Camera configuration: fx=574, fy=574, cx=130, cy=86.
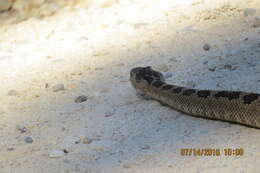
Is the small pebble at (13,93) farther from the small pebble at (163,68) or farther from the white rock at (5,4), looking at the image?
the white rock at (5,4)

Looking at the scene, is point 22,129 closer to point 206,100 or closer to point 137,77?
point 137,77

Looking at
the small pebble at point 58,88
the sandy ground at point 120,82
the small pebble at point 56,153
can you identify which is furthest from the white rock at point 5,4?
the small pebble at point 56,153

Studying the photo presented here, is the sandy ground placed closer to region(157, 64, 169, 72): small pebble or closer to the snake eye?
region(157, 64, 169, 72): small pebble

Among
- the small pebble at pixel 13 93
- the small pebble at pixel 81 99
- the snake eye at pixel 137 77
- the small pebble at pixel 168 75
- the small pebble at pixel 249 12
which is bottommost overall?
the small pebble at pixel 13 93

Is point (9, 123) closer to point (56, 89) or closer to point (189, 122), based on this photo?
point (56, 89)

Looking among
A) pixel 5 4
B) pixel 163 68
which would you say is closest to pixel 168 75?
pixel 163 68

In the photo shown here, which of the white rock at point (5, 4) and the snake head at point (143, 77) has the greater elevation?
the white rock at point (5, 4)

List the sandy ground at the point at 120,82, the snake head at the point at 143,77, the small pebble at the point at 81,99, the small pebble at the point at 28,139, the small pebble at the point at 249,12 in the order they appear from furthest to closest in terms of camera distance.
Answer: the small pebble at the point at 249,12
the small pebble at the point at 81,99
the snake head at the point at 143,77
the small pebble at the point at 28,139
the sandy ground at the point at 120,82

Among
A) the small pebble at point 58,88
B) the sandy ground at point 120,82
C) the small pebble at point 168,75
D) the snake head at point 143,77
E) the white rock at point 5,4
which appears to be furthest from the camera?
the white rock at point 5,4

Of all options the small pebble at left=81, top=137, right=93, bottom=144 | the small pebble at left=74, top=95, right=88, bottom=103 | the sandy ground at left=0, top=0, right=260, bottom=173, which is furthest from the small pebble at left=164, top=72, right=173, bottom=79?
the small pebble at left=81, top=137, right=93, bottom=144

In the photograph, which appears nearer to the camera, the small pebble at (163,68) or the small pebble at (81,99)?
the small pebble at (81,99)
